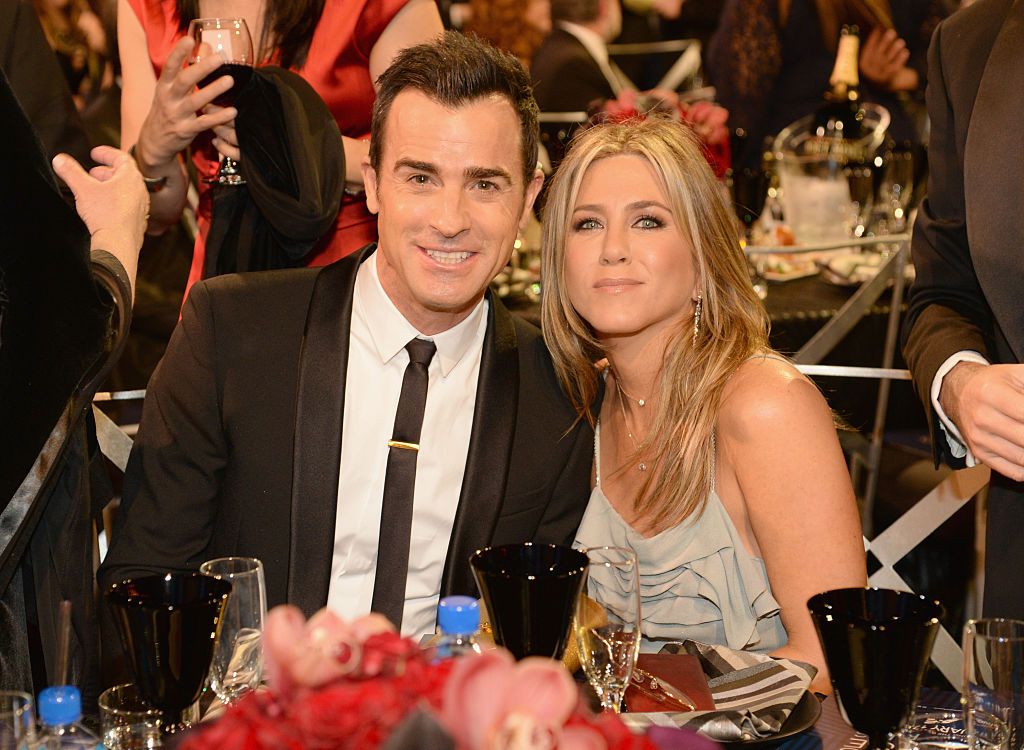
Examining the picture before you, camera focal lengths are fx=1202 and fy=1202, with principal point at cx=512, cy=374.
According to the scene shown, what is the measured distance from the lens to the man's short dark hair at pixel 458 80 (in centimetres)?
222

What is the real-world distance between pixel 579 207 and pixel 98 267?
3.07 ft

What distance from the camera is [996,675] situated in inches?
48.1

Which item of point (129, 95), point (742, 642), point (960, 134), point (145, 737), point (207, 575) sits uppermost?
point (129, 95)

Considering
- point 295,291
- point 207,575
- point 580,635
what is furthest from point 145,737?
point 295,291

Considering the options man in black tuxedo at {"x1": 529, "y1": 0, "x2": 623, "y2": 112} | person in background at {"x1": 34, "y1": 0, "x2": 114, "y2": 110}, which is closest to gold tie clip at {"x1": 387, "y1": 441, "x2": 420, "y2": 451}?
man in black tuxedo at {"x1": 529, "y1": 0, "x2": 623, "y2": 112}

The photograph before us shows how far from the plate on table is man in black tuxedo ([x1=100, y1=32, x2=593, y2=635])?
33.9 inches

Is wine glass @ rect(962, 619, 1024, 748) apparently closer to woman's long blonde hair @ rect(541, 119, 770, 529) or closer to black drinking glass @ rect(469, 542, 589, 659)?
black drinking glass @ rect(469, 542, 589, 659)

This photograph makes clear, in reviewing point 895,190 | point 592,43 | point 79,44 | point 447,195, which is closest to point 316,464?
point 447,195

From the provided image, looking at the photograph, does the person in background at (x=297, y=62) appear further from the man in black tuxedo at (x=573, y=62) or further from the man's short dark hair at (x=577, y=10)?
the man's short dark hair at (x=577, y=10)

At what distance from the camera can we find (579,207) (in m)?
2.36

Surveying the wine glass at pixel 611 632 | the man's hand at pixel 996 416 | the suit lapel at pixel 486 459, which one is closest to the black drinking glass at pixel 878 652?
the wine glass at pixel 611 632

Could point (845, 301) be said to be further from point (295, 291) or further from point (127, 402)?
point (127, 402)

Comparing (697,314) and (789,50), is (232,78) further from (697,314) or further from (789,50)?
(789,50)

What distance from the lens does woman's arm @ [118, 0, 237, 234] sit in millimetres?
2324
